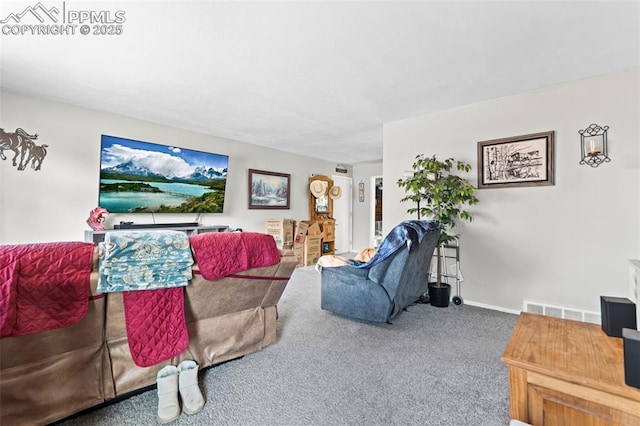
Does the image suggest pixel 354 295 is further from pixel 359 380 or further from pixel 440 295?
pixel 440 295

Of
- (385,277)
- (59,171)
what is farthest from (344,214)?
(59,171)

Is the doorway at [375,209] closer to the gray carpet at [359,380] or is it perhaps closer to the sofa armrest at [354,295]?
the sofa armrest at [354,295]

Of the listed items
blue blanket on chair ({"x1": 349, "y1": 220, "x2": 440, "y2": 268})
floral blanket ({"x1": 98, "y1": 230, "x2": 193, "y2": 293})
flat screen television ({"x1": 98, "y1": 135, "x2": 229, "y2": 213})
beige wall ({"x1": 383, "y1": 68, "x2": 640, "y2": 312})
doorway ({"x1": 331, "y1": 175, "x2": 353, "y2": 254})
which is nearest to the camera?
floral blanket ({"x1": 98, "y1": 230, "x2": 193, "y2": 293})

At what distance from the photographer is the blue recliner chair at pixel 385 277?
2506 mm

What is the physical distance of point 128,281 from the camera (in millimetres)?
1457

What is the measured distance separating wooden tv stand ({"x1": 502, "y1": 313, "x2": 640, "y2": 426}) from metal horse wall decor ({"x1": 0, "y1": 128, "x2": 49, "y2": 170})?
15.0 feet

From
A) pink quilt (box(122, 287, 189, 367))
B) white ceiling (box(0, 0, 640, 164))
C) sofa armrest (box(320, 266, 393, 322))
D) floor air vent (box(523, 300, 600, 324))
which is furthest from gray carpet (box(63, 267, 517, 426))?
white ceiling (box(0, 0, 640, 164))

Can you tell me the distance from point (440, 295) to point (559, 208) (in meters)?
1.48

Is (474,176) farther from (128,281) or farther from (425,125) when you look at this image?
(128,281)

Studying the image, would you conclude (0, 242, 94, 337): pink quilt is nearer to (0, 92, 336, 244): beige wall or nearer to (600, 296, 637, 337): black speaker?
(600, 296, 637, 337): black speaker

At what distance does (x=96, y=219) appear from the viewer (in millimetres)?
3461

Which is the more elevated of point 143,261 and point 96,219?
point 96,219

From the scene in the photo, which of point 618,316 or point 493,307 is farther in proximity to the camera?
point 493,307

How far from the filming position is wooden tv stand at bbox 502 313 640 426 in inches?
37.7
